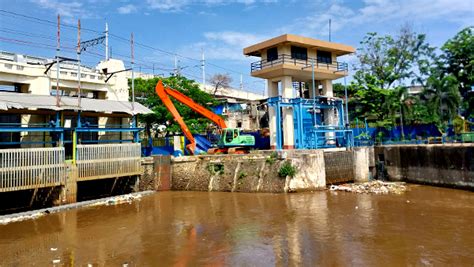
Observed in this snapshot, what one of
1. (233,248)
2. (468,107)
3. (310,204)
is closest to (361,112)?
(468,107)

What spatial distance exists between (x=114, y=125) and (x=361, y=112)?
2596cm

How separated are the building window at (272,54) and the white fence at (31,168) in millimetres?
18096

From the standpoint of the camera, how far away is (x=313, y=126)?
93.7 ft

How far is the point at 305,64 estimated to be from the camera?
29.4 meters

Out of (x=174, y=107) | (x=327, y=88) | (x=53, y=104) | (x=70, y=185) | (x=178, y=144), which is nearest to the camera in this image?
(x=70, y=185)

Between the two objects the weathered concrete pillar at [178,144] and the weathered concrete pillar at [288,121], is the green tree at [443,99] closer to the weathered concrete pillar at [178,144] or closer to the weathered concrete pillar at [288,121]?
the weathered concrete pillar at [288,121]

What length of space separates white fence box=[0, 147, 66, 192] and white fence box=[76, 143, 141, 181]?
143cm

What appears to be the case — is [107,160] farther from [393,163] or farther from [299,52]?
[393,163]

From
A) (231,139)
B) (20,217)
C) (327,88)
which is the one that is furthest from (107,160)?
(327,88)

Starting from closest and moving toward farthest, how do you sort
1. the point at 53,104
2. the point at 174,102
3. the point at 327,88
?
Result: the point at 53,104 → the point at 327,88 → the point at 174,102

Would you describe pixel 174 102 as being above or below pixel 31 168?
above

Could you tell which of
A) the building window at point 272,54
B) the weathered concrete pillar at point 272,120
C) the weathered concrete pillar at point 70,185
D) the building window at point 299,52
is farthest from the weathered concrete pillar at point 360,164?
the weathered concrete pillar at point 70,185

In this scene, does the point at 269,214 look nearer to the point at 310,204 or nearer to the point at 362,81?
the point at 310,204

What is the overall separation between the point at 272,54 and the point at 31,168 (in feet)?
66.1
